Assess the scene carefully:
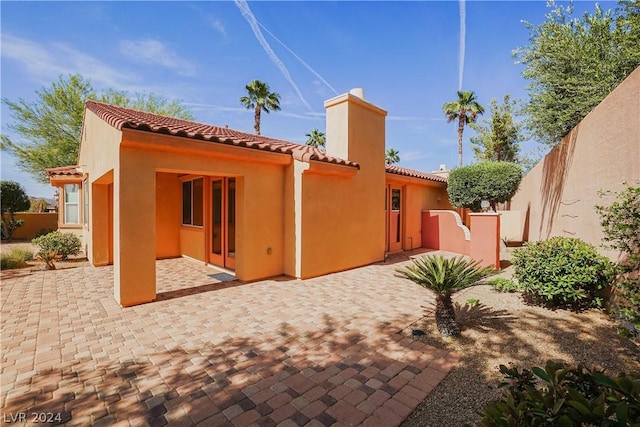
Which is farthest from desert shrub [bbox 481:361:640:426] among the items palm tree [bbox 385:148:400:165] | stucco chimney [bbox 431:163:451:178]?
palm tree [bbox 385:148:400:165]

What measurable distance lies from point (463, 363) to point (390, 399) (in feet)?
4.77

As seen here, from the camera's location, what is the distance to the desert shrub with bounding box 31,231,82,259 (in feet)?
34.6

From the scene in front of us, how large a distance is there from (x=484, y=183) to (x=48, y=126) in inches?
1217

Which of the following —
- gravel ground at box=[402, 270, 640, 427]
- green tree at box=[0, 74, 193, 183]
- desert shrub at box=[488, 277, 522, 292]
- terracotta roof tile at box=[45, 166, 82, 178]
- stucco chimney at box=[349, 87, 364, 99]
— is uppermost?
green tree at box=[0, 74, 193, 183]

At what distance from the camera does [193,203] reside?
441 inches

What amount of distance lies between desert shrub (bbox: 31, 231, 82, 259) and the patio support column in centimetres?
638

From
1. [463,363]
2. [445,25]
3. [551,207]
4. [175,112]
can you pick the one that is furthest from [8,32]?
[175,112]

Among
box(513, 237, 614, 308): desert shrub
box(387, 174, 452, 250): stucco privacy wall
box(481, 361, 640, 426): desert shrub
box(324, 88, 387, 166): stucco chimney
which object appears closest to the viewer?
box(481, 361, 640, 426): desert shrub

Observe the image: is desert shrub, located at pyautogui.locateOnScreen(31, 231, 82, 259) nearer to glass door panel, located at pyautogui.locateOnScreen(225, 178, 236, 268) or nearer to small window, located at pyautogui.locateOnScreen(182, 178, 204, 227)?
small window, located at pyautogui.locateOnScreen(182, 178, 204, 227)

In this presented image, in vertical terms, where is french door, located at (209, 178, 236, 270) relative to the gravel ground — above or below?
above

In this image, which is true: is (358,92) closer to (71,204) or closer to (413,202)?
(413,202)

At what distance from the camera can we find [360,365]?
4.00 metres

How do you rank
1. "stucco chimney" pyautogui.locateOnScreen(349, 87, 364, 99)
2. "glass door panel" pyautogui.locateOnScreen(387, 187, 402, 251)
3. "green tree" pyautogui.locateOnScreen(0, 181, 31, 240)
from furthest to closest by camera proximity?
"green tree" pyautogui.locateOnScreen(0, 181, 31, 240) < "glass door panel" pyautogui.locateOnScreen(387, 187, 402, 251) < "stucco chimney" pyautogui.locateOnScreen(349, 87, 364, 99)

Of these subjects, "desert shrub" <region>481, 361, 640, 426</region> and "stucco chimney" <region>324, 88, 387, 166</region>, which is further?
"stucco chimney" <region>324, 88, 387, 166</region>
